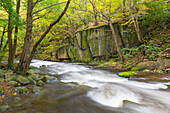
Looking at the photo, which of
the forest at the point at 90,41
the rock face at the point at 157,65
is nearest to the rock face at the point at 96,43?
the forest at the point at 90,41

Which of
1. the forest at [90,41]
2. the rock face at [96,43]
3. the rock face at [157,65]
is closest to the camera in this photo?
the forest at [90,41]

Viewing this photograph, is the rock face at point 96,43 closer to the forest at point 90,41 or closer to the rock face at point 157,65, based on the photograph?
the forest at point 90,41

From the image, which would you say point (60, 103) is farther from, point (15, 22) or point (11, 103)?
point (15, 22)

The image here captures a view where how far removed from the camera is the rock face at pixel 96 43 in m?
11.4

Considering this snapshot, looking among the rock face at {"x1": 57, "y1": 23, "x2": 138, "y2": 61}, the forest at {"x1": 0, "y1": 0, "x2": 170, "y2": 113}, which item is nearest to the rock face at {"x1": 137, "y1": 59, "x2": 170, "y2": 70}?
the forest at {"x1": 0, "y1": 0, "x2": 170, "y2": 113}

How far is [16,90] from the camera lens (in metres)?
3.85

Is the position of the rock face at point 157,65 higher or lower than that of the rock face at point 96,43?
lower

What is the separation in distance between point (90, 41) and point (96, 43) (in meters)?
0.95

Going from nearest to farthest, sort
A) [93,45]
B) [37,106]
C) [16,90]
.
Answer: [37,106] → [16,90] → [93,45]

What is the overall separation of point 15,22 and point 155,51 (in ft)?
32.9

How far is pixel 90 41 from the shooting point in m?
13.4

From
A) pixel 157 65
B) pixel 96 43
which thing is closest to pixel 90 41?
pixel 96 43

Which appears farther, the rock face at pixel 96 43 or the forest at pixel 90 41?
the rock face at pixel 96 43

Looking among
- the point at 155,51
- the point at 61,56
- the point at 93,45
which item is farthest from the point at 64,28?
the point at 155,51
